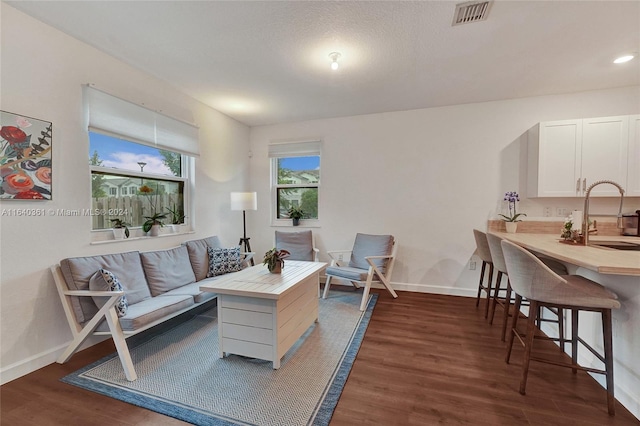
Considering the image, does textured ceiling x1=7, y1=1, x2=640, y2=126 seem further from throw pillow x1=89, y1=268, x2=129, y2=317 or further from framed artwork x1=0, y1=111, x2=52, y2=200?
throw pillow x1=89, y1=268, x2=129, y2=317

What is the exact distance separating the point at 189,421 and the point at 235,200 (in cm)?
285

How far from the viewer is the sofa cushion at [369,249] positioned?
3772 millimetres

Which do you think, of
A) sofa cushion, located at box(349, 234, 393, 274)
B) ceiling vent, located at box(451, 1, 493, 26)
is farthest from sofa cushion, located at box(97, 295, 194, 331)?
ceiling vent, located at box(451, 1, 493, 26)

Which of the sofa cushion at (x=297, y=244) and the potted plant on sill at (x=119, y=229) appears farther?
the sofa cushion at (x=297, y=244)

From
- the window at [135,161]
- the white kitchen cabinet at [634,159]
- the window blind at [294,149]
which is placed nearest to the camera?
the window at [135,161]

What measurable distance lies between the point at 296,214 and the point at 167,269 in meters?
2.20

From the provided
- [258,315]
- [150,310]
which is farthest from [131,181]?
[258,315]

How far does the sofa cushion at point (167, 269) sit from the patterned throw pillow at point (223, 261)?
10.3 inches

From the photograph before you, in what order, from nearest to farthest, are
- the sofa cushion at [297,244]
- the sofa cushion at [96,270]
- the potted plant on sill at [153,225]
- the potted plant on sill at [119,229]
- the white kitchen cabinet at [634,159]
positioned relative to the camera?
1. the sofa cushion at [96,270]
2. the potted plant on sill at [119,229]
3. the white kitchen cabinet at [634,159]
4. the potted plant on sill at [153,225]
5. the sofa cushion at [297,244]

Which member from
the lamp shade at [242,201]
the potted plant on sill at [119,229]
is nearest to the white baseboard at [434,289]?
the lamp shade at [242,201]

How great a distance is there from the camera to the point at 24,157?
2068 millimetres

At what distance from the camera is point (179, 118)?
338 centimetres

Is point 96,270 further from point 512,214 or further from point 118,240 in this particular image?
point 512,214

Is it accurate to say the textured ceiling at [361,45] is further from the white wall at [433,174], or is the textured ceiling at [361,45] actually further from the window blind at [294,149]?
the window blind at [294,149]
